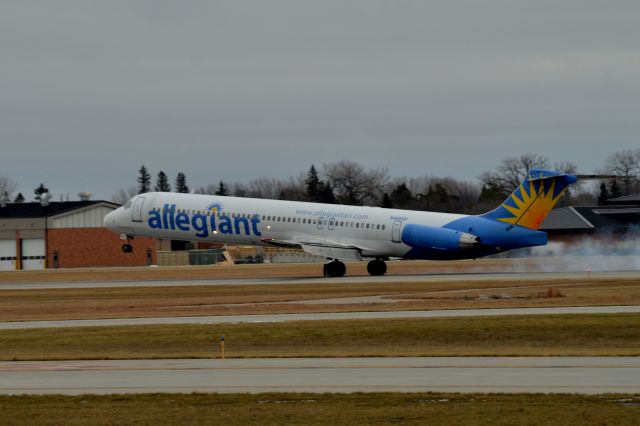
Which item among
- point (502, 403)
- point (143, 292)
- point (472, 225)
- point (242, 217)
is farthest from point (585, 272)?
point (502, 403)

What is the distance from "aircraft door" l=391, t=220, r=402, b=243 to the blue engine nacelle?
1.09 feet

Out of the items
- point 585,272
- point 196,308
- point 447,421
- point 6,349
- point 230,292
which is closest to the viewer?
point 447,421

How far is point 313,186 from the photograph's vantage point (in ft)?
532

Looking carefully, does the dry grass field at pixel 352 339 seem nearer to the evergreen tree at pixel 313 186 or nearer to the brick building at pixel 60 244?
the brick building at pixel 60 244

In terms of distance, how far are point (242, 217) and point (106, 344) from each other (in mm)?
35447

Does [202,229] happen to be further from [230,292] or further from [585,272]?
[585,272]

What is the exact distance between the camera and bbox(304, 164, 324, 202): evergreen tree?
155 m

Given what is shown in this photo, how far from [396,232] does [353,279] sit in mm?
4056

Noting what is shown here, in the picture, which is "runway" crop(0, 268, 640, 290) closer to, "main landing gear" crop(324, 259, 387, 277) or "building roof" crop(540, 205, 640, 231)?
"main landing gear" crop(324, 259, 387, 277)

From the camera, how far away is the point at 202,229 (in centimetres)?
6806

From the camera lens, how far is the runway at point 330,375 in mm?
21516

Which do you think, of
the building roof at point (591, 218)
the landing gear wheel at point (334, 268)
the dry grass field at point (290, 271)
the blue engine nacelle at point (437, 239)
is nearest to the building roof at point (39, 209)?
the dry grass field at point (290, 271)

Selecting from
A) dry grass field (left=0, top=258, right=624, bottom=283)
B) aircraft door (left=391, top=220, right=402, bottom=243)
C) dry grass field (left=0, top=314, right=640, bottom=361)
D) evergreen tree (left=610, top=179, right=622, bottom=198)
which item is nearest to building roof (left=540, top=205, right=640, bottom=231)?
dry grass field (left=0, top=258, right=624, bottom=283)

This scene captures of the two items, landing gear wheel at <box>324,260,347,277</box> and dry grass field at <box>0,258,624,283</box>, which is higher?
landing gear wheel at <box>324,260,347,277</box>
